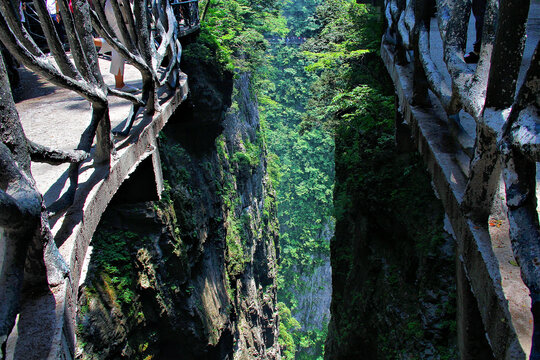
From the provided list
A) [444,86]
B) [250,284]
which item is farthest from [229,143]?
[444,86]

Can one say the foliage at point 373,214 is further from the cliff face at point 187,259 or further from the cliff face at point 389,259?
the cliff face at point 187,259

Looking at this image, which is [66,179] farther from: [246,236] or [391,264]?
[246,236]

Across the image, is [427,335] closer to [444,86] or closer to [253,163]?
[444,86]

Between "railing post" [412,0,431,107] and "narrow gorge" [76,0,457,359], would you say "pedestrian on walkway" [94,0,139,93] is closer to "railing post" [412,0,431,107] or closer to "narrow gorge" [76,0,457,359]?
"narrow gorge" [76,0,457,359]

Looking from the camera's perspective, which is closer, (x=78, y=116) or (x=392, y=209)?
(x=78, y=116)

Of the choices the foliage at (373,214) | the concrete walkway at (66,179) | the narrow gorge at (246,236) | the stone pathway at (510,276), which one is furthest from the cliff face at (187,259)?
the stone pathway at (510,276)

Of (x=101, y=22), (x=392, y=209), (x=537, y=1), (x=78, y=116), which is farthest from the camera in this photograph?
(x=537, y=1)
